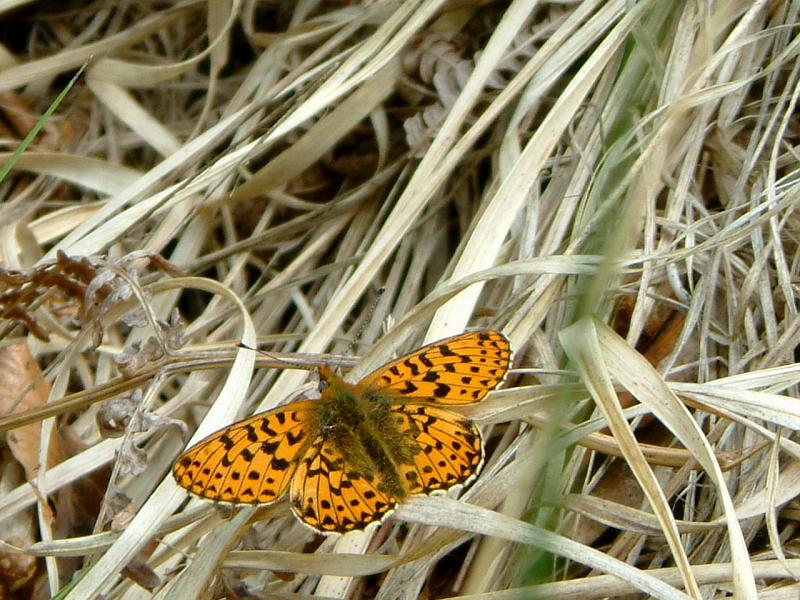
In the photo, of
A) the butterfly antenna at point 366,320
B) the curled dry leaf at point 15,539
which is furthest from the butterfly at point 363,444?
the curled dry leaf at point 15,539

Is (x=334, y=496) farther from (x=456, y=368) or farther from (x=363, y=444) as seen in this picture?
(x=456, y=368)

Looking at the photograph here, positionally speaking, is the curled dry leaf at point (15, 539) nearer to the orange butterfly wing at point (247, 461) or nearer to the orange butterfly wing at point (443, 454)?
the orange butterfly wing at point (247, 461)

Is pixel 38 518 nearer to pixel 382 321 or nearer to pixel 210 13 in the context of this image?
pixel 382 321

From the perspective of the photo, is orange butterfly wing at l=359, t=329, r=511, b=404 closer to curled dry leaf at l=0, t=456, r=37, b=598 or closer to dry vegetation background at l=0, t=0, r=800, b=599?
dry vegetation background at l=0, t=0, r=800, b=599

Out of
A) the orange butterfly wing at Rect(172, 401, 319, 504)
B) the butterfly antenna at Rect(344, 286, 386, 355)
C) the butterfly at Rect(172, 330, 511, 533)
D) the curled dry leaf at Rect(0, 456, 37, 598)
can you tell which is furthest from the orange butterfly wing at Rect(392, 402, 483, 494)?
the curled dry leaf at Rect(0, 456, 37, 598)

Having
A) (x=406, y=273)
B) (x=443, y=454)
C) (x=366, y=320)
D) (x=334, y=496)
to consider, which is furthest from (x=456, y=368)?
(x=406, y=273)

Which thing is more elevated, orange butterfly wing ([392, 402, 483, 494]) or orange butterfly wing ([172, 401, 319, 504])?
orange butterfly wing ([172, 401, 319, 504])
